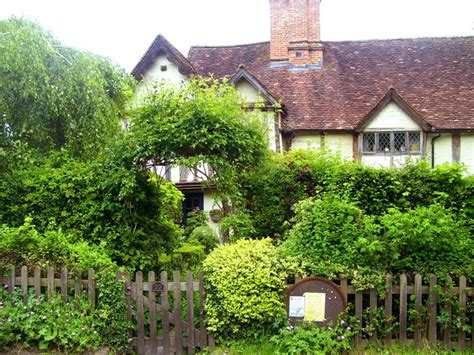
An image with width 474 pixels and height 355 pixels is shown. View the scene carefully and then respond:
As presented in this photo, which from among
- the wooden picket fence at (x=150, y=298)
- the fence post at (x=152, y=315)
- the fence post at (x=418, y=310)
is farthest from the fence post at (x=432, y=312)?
the fence post at (x=152, y=315)

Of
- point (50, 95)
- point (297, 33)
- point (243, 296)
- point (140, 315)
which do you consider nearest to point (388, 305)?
point (243, 296)

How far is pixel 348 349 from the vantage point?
21.6 ft

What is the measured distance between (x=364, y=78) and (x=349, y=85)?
86 centimetres

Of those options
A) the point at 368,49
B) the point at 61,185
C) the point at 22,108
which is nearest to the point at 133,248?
the point at 61,185

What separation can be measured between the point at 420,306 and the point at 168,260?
4.97 metres

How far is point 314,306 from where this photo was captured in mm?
6773

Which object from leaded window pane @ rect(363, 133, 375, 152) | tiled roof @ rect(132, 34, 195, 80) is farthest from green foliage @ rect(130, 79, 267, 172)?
leaded window pane @ rect(363, 133, 375, 152)

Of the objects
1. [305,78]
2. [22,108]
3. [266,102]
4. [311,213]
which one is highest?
[305,78]

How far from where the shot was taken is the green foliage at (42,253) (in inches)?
290

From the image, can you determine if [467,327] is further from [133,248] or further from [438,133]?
[438,133]

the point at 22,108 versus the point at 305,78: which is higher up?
the point at 305,78

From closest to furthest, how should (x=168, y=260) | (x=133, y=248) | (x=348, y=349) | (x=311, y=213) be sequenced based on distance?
(x=348, y=349) → (x=311, y=213) → (x=133, y=248) → (x=168, y=260)

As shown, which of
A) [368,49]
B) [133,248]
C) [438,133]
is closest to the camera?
[133,248]

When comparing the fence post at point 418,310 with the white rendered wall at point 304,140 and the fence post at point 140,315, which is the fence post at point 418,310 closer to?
the fence post at point 140,315
